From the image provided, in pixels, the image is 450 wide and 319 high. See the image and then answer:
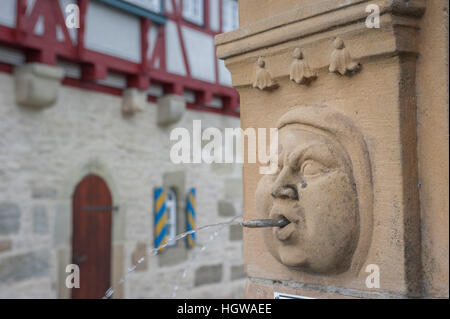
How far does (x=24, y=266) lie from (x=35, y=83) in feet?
6.14

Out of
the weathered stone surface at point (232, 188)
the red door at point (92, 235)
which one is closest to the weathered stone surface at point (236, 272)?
the weathered stone surface at point (232, 188)

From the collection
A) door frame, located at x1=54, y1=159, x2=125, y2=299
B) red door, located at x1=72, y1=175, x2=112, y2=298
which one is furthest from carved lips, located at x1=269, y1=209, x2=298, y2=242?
red door, located at x1=72, y1=175, x2=112, y2=298

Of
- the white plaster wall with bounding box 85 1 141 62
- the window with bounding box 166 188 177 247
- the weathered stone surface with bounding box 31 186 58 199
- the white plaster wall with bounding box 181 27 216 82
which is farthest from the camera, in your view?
the window with bounding box 166 188 177 247

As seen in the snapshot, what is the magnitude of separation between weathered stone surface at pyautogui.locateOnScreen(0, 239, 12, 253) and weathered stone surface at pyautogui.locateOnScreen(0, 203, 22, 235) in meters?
0.08

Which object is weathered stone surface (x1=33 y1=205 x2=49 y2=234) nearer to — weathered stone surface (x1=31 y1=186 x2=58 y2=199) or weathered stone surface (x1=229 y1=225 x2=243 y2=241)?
weathered stone surface (x1=31 y1=186 x2=58 y2=199)

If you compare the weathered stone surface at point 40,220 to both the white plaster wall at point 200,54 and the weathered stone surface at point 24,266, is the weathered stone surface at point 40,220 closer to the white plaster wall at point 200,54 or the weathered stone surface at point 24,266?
the weathered stone surface at point 24,266

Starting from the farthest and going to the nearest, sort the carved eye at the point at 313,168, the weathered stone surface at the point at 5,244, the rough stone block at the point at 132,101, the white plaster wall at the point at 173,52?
the white plaster wall at the point at 173,52
the rough stone block at the point at 132,101
the weathered stone surface at the point at 5,244
the carved eye at the point at 313,168

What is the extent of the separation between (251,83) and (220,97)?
20.9 feet

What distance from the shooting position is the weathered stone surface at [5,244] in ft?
17.1

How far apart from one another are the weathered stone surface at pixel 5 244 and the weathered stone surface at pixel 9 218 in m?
0.08

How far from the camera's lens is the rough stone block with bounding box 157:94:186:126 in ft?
22.8

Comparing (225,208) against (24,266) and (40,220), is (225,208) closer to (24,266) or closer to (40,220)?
(40,220)

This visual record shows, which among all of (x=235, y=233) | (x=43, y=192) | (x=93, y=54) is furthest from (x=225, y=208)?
(x=93, y=54)
